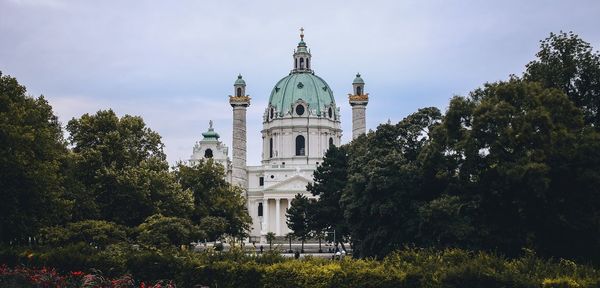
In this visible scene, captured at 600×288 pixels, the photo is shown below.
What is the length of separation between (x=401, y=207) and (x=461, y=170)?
16.8 feet

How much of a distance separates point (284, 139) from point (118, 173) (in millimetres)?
71054

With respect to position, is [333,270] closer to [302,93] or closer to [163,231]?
[163,231]

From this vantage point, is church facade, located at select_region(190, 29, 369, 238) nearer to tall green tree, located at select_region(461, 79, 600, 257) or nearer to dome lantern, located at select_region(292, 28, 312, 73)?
dome lantern, located at select_region(292, 28, 312, 73)

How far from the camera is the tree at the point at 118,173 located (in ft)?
136

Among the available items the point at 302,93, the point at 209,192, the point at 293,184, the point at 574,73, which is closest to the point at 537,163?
the point at 574,73

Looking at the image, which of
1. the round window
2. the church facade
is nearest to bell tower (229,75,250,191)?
the church facade

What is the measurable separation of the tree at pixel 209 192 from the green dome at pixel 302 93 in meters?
53.8

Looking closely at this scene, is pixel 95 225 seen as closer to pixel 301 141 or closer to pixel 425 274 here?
pixel 425 274

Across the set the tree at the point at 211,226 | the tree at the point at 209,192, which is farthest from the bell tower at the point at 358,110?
the tree at the point at 211,226

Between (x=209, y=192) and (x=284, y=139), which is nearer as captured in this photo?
(x=209, y=192)

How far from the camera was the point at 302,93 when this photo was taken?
4486 inches

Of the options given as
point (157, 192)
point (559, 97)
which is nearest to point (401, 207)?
point (559, 97)

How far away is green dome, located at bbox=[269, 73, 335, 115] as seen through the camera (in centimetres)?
11331

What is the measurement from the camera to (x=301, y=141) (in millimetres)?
112250
